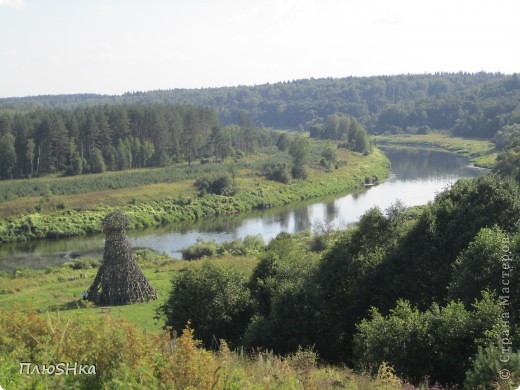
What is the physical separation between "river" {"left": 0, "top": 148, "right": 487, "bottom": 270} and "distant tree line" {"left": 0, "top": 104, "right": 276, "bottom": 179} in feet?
110

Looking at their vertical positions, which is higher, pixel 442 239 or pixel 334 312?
pixel 442 239

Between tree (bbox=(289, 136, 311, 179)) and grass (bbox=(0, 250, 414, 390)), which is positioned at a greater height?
grass (bbox=(0, 250, 414, 390))

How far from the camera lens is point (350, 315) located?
21.7m

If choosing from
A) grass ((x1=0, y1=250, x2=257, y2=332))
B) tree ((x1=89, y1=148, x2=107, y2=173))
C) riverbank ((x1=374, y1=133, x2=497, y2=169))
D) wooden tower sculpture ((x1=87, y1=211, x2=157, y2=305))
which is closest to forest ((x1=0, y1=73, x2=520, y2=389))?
grass ((x1=0, y1=250, x2=257, y2=332))

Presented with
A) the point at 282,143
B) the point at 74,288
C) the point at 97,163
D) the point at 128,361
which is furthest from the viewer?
the point at 282,143

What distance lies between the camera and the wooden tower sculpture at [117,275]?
35906mm

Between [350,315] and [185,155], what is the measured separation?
10063 centimetres

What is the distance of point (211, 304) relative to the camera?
2366 centimetres

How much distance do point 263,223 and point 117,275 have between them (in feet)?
132

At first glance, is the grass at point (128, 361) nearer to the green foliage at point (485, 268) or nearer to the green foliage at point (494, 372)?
the green foliage at point (494, 372)

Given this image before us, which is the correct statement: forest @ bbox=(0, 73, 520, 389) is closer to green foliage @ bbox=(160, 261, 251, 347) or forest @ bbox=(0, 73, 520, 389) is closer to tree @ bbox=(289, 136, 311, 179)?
green foliage @ bbox=(160, 261, 251, 347)

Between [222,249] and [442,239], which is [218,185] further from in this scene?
[442,239]

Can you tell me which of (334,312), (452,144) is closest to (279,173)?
(334,312)

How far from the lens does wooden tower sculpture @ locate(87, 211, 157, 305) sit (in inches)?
1414
